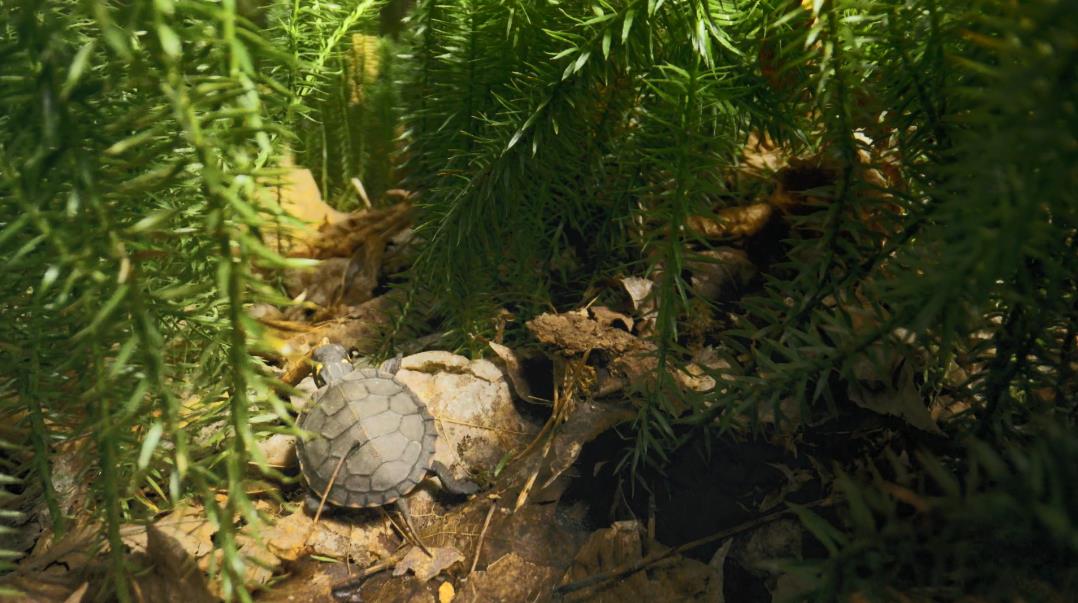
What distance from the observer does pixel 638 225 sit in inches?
65.3

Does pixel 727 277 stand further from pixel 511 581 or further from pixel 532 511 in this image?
pixel 511 581

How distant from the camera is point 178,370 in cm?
112

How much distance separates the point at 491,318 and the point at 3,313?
114 centimetres

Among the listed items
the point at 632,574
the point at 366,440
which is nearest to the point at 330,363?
the point at 366,440

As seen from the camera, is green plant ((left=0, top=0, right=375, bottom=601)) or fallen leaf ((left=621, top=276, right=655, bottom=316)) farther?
fallen leaf ((left=621, top=276, right=655, bottom=316))

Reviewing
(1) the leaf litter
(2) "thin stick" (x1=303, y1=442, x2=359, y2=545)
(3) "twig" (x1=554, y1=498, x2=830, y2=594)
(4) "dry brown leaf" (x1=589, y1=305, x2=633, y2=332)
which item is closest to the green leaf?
(1) the leaf litter

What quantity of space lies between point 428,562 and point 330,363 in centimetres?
93

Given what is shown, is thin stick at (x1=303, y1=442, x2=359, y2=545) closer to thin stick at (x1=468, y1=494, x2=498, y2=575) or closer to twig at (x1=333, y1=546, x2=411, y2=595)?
twig at (x1=333, y1=546, x2=411, y2=595)

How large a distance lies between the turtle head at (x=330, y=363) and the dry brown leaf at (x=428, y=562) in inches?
32.4

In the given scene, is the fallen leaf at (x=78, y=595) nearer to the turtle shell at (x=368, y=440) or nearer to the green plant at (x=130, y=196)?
the green plant at (x=130, y=196)

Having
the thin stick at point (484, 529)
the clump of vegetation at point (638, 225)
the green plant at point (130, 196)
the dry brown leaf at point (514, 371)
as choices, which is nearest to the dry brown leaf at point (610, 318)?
the clump of vegetation at point (638, 225)

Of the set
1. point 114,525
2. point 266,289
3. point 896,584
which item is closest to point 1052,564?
point 896,584

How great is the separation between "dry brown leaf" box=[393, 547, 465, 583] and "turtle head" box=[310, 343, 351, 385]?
2.70 feet

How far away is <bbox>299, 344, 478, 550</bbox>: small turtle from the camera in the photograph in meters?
1.72
